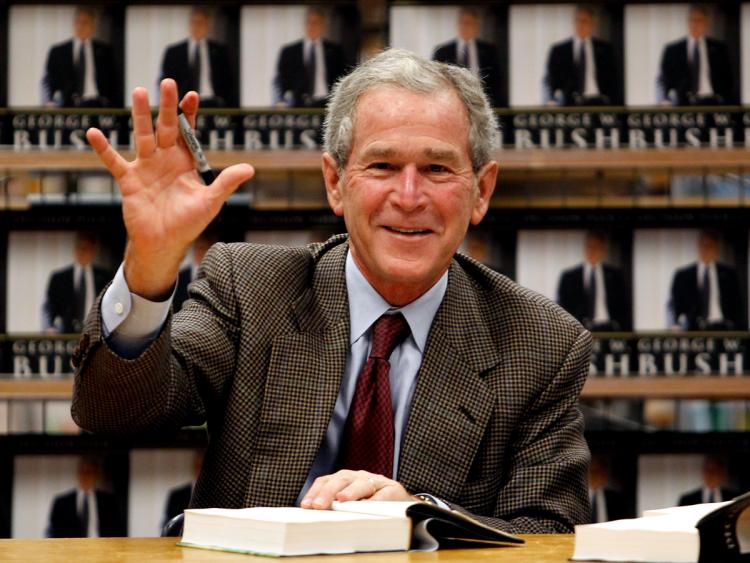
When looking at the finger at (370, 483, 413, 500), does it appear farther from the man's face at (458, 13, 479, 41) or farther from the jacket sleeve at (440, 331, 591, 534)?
the man's face at (458, 13, 479, 41)

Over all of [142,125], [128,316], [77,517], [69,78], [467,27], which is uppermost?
[467,27]

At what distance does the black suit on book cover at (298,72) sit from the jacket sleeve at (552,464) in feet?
2.97

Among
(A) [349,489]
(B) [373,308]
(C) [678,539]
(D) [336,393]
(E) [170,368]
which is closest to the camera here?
(C) [678,539]

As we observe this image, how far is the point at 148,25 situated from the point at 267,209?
17.2 inches

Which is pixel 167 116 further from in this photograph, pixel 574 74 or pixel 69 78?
pixel 574 74

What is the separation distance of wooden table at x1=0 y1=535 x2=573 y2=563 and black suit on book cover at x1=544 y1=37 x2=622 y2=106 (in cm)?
134

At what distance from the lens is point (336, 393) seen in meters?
1.68

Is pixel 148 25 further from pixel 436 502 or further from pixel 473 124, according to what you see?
pixel 436 502

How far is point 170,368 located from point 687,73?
1.41 m

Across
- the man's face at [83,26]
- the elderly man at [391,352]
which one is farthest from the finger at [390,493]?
the man's face at [83,26]

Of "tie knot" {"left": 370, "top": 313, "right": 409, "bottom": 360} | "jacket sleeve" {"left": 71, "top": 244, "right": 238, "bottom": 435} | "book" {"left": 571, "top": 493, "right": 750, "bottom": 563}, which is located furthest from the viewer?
"tie knot" {"left": 370, "top": 313, "right": 409, "bottom": 360}

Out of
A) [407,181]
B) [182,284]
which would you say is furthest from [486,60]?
[407,181]

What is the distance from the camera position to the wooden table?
1.18m

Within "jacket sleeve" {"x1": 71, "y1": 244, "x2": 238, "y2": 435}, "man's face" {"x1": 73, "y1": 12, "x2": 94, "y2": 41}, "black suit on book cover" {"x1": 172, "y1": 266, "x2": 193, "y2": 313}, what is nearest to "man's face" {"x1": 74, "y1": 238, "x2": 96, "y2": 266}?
"black suit on book cover" {"x1": 172, "y1": 266, "x2": 193, "y2": 313}
